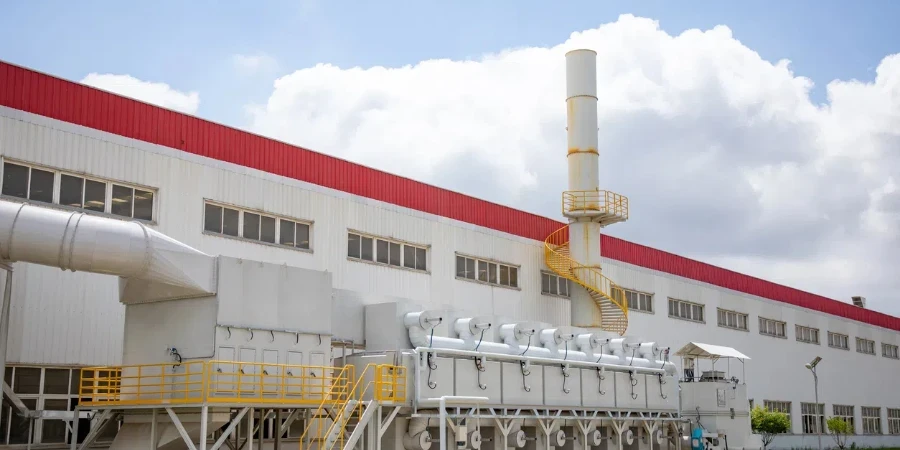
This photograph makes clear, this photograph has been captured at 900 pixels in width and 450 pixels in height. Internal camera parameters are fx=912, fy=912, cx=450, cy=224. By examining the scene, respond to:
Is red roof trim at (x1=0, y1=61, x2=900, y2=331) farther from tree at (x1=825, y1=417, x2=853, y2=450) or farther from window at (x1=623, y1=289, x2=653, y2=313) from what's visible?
tree at (x1=825, y1=417, x2=853, y2=450)

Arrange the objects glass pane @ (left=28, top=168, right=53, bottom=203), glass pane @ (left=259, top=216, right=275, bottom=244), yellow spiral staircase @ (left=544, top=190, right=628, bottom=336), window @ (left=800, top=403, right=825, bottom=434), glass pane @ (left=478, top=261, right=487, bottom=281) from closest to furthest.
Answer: glass pane @ (left=28, top=168, right=53, bottom=203)
glass pane @ (left=259, top=216, right=275, bottom=244)
glass pane @ (left=478, top=261, right=487, bottom=281)
yellow spiral staircase @ (left=544, top=190, right=628, bottom=336)
window @ (left=800, top=403, right=825, bottom=434)

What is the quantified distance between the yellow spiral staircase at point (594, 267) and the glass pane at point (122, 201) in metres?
20.4

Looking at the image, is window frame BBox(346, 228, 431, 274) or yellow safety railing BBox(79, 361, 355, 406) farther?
window frame BBox(346, 228, 431, 274)

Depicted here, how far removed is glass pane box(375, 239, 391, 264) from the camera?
109ft

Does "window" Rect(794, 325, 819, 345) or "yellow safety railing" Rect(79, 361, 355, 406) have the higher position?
"window" Rect(794, 325, 819, 345)

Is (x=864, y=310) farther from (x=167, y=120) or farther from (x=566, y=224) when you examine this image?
(x=167, y=120)

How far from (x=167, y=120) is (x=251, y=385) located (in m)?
9.30

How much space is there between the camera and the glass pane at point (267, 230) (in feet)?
95.2

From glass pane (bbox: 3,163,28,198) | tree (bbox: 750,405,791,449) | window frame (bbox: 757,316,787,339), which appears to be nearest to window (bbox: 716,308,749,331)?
window frame (bbox: 757,316,787,339)

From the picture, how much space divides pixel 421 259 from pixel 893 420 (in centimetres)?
5359

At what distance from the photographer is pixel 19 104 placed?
23.6 meters

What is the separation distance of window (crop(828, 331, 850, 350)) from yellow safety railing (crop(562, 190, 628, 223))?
32753mm

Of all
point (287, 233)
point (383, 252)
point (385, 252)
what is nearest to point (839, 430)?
point (385, 252)

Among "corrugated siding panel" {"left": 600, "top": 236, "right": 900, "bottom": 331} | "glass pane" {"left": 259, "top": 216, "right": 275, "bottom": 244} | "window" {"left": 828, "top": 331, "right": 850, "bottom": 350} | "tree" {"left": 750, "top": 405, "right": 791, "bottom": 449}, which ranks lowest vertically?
"tree" {"left": 750, "top": 405, "right": 791, "bottom": 449}
